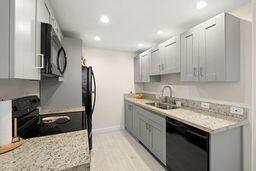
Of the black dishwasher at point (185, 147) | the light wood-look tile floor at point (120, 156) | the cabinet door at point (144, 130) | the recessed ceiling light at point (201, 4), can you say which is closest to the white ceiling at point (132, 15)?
the recessed ceiling light at point (201, 4)

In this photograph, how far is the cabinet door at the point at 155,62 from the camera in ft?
8.79

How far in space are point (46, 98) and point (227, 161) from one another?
9.66 feet

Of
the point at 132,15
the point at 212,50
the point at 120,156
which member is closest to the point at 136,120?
the point at 120,156

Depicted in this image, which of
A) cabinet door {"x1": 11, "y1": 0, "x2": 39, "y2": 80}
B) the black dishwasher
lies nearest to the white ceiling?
cabinet door {"x1": 11, "y1": 0, "x2": 39, "y2": 80}

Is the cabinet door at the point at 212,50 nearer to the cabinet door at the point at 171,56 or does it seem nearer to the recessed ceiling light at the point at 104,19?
the cabinet door at the point at 171,56

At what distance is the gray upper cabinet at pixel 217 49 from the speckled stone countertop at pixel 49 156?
170 centimetres

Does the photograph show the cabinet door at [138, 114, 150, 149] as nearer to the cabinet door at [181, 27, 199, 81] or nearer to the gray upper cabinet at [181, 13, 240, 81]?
the cabinet door at [181, 27, 199, 81]

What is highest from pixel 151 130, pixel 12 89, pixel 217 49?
pixel 217 49

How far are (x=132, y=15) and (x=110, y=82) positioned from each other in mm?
2150

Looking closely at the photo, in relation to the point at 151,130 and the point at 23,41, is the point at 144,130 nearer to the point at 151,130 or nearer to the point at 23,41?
the point at 151,130

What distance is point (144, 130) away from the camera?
8.28ft

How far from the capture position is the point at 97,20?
2.00 meters

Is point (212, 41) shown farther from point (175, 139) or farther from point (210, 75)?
point (175, 139)

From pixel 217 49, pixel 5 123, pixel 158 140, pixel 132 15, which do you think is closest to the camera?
pixel 5 123
